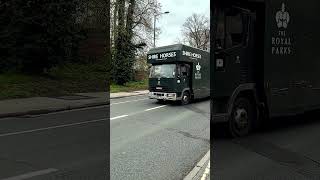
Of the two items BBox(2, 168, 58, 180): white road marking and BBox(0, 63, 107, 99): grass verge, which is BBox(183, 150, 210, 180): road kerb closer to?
BBox(2, 168, 58, 180): white road marking

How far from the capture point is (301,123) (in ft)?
42.3

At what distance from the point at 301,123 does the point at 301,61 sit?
2154 millimetres

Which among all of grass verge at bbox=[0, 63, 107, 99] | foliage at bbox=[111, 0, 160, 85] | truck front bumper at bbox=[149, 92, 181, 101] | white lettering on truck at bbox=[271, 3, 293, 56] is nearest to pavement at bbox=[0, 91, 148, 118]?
grass verge at bbox=[0, 63, 107, 99]

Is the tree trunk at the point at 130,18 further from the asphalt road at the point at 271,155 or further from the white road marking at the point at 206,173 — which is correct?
the white road marking at the point at 206,173

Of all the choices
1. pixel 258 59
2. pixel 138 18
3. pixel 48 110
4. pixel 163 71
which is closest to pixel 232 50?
pixel 258 59

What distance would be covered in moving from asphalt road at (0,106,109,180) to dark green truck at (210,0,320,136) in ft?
9.52

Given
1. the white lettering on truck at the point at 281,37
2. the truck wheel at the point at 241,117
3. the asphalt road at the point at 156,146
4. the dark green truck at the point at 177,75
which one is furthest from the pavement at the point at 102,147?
the dark green truck at the point at 177,75

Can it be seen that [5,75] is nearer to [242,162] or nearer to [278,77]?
[278,77]

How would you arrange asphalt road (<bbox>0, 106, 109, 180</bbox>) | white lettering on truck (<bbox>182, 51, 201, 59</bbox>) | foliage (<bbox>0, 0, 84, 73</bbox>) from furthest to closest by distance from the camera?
foliage (<bbox>0, 0, 84, 73</bbox>)
white lettering on truck (<bbox>182, 51, 201, 59</bbox>)
asphalt road (<bbox>0, 106, 109, 180</bbox>)

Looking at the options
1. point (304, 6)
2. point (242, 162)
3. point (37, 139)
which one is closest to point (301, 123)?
point (304, 6)

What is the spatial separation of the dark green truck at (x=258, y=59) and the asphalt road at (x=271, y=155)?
1.61ft

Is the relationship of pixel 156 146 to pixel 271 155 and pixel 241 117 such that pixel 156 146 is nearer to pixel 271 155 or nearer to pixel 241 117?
pixel 271 155

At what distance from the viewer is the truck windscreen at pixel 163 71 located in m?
20.5

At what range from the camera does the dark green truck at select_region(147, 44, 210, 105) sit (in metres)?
19.5
